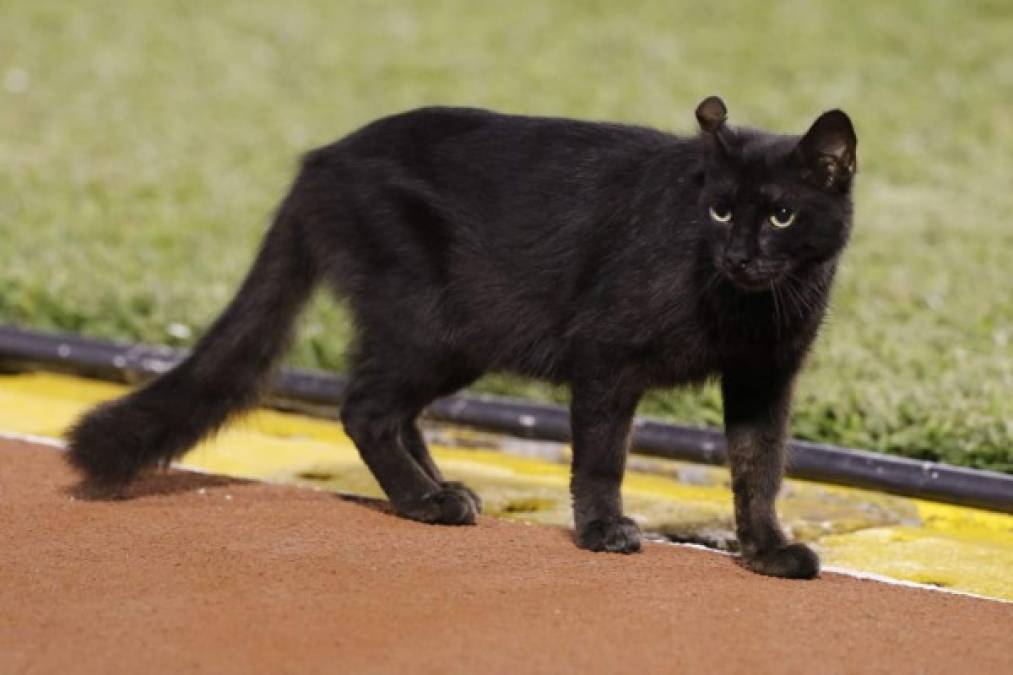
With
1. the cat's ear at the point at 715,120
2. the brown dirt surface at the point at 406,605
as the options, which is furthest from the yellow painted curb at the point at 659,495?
the cat's ear at the point at 715,120

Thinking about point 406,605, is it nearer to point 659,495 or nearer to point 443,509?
point 443,509

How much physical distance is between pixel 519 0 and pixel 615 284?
32.3 feet

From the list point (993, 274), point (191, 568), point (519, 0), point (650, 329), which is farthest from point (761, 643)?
point (519, 0)

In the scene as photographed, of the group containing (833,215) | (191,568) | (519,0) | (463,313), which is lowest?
(191,568)

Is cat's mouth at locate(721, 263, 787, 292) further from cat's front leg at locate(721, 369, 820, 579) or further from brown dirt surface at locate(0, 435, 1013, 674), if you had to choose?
brown dirt surface at locate(0, 435, 1013, 674)

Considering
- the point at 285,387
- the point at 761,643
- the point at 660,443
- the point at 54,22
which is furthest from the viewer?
the point at 54,22

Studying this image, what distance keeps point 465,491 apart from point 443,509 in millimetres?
168

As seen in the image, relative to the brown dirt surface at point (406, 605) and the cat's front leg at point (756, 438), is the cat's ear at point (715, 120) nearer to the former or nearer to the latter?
the cat's front leg at point (756, 438)

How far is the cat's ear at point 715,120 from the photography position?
4770 millimetres

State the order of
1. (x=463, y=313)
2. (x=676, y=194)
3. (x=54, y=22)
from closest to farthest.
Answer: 1. (x=676, y=194)
2. (x=463, y=313)
3. (x=54, y=22)

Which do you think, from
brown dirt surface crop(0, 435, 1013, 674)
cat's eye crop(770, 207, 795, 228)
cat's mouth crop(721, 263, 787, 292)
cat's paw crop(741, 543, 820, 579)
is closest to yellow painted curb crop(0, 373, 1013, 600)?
cat's paw crop(741, 543, 820, 579)

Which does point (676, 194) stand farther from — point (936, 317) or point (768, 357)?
point (936, 317)

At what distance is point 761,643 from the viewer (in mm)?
4191

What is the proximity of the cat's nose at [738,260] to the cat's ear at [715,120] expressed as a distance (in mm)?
297
